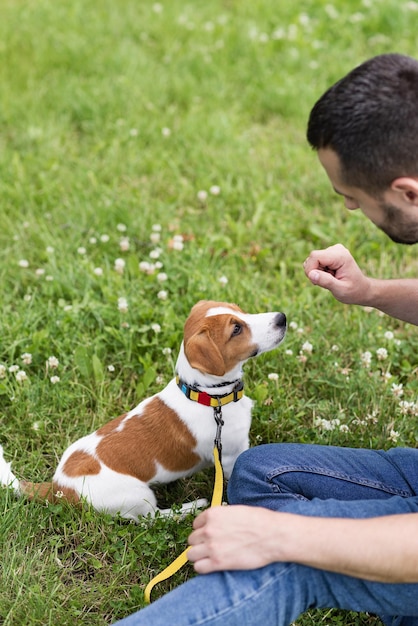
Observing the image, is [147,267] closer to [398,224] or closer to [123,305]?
[123,305]

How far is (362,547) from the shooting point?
1899 mm

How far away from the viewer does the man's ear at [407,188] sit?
219 centimetres

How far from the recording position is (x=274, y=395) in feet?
10.7

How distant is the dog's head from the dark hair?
0.75m

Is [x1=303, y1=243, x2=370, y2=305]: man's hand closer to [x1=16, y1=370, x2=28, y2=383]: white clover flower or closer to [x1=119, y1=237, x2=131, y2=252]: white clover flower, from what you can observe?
[x1=16, y1=370, x2=28, y2=383]: white clover flower

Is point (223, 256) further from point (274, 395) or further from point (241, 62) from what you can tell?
point (241, 62)

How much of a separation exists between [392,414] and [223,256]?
143cm

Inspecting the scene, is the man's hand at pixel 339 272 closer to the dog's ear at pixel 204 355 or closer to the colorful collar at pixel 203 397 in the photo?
the dog's ear at pixel 204 355

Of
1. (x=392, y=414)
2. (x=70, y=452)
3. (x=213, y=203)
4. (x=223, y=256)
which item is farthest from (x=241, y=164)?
(x=70, y=452)

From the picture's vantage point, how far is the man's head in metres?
2.18

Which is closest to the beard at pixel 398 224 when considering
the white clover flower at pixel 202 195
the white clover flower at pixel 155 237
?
the white clover flower at pixel 155 237

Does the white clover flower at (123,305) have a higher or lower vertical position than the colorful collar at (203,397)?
lower

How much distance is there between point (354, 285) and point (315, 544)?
1.11 m

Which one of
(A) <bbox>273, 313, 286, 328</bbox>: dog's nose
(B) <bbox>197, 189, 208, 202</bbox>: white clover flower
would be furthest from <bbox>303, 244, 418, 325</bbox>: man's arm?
(B) <bbox>197, 189, 208, 202</bbox>: white clover flower
